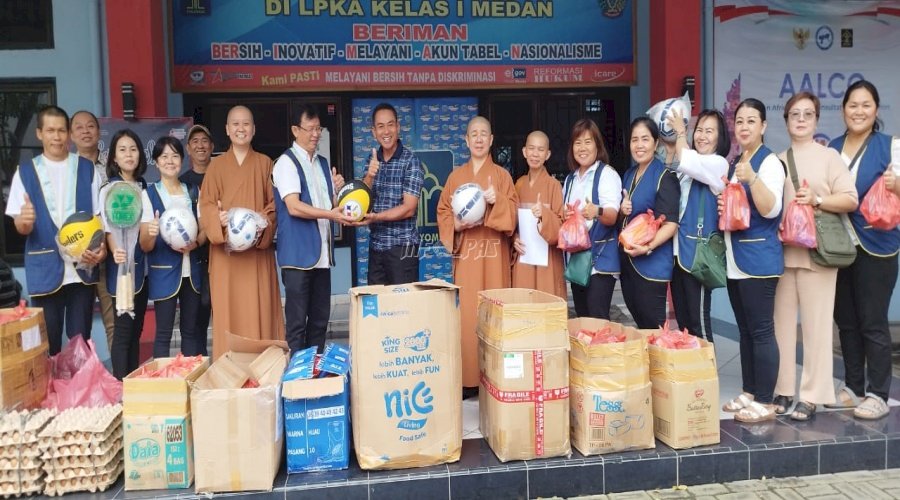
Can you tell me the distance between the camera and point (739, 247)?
3.34 meters

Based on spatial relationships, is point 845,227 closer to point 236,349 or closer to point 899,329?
point 236,349

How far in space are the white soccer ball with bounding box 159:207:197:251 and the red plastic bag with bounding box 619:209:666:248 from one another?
2150mm

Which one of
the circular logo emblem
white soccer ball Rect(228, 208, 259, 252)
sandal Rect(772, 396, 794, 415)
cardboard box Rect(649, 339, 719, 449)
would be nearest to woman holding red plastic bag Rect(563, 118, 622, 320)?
cardboard box Rect(649, 339, 719, 449)

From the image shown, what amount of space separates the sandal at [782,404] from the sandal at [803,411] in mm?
64

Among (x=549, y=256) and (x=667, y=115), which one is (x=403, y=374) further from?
(x=667, y=115)

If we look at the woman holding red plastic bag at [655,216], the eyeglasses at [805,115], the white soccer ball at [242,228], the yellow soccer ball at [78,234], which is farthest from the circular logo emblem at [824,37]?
the yellow soccer ball at [78,234]

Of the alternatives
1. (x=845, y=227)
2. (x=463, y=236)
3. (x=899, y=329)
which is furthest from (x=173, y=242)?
(x=899, y=329)

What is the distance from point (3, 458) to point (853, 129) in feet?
12.8

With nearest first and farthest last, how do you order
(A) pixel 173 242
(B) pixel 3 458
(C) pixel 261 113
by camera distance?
(B) pixel 3 458
(A) pixel 173 242
(C) pixel 261 113

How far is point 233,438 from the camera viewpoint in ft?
8.90

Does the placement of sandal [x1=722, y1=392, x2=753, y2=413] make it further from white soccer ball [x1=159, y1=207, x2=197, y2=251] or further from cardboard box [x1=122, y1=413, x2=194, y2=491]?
white soccer ball [x1=159, y1=207, x2=197, y2=251]

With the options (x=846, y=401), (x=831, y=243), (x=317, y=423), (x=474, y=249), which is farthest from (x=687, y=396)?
(x=317, y=423)

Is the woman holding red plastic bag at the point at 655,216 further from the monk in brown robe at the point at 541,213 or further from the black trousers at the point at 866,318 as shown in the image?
the black trousers at the point at 866,318

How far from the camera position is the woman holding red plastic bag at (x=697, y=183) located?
3320 mm
